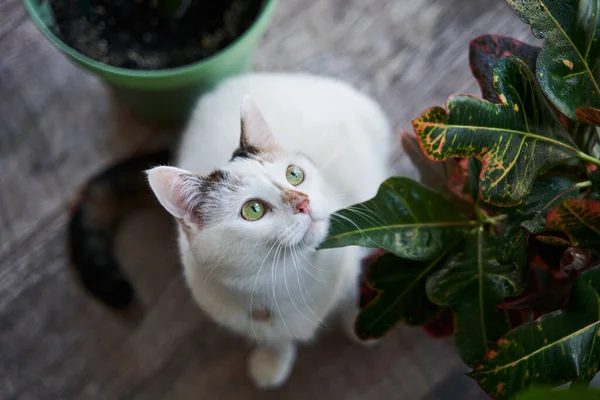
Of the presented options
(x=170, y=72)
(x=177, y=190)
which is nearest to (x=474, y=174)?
(x=177, y=190)

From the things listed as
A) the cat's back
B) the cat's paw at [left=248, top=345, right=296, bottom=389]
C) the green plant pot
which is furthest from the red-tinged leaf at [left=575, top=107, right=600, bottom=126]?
the cat's paw at [left=248, top=345, right=296, bottom=389]

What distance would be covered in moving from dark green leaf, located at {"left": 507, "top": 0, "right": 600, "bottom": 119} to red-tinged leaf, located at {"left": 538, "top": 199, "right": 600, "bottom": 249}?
12cm

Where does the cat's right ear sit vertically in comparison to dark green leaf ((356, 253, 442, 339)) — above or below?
above

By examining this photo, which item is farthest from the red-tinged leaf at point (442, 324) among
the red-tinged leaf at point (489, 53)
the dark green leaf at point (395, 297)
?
the red-tinged leaf at point (489, 53)

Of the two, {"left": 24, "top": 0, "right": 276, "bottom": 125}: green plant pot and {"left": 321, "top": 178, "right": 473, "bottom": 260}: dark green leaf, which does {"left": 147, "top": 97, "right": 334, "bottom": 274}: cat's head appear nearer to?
{"left": 321, "top": 178, "right": 473, "bottom": 260}: dark green leaf

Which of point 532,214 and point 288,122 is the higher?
point 288,122

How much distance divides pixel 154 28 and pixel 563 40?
85cm

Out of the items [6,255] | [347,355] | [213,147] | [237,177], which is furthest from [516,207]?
[6,255]

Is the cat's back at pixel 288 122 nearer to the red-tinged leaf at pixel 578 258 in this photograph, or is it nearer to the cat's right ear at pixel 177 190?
the cat's right ear at pixel 177 190

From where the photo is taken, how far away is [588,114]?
0.66 m

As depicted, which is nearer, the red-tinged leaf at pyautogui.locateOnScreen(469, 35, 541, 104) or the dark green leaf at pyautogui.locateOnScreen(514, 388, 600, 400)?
the dark green leaf at pyautogui.locateOnScreen(514, 388, 600, 400)

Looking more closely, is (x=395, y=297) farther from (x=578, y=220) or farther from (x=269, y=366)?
(x=269, y=366)

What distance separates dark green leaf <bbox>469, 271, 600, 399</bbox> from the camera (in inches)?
26.4

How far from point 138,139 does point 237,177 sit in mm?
696
